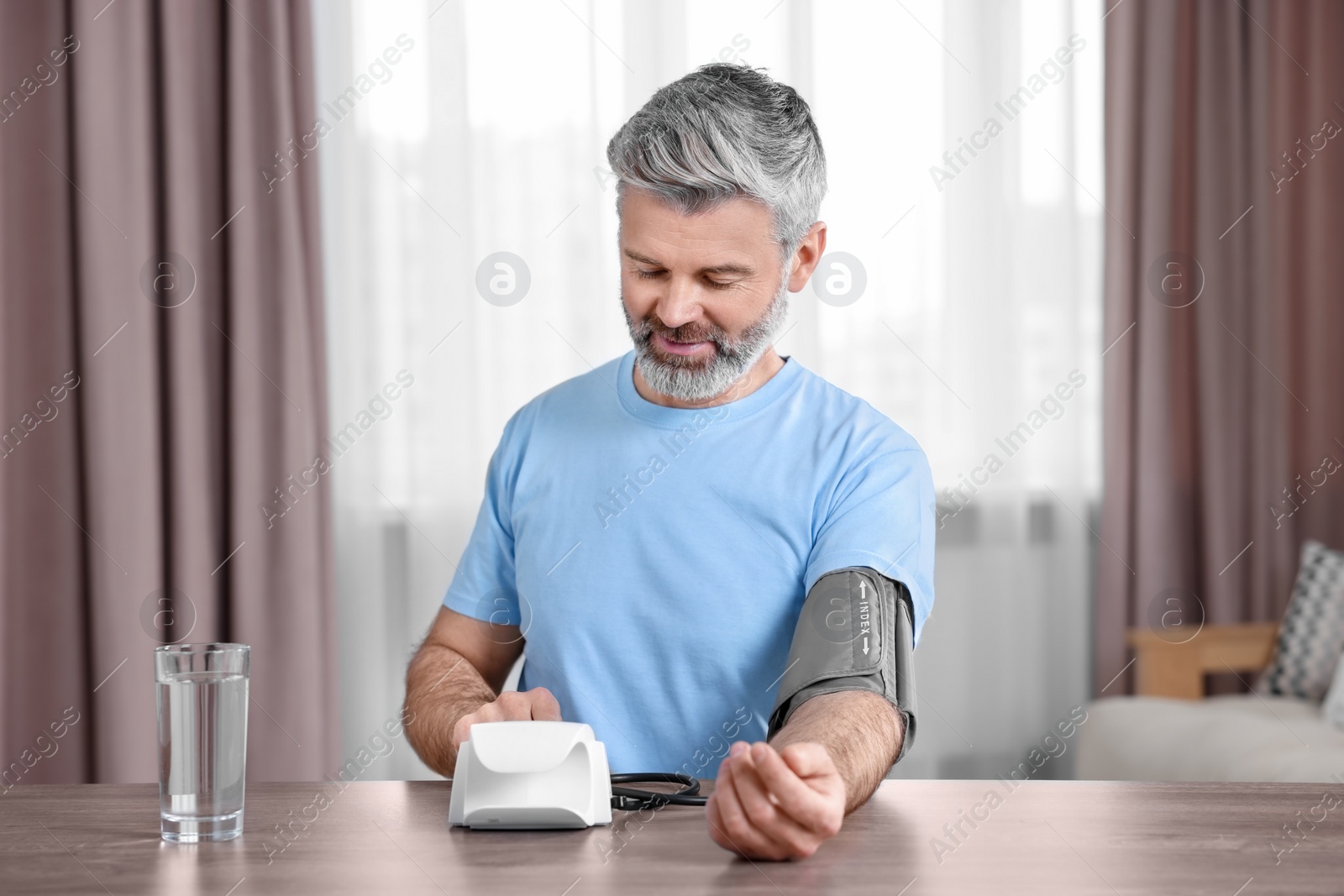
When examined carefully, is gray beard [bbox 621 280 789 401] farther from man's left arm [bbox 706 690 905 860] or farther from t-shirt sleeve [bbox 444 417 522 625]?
man's left arm [bbox 706 690 905 860]

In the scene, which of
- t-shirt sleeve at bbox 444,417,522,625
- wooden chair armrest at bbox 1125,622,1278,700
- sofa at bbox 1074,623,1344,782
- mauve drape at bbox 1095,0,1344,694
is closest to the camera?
t-shirt sleeve at bbox 444,417,522,625

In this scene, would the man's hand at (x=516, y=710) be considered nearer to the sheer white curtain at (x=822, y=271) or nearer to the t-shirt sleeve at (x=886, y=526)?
the t-shirt sleeve at (x=886, y=526)

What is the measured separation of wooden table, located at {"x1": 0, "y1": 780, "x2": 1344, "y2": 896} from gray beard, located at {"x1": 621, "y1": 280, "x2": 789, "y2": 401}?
0.51m

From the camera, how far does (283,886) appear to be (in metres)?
0.77

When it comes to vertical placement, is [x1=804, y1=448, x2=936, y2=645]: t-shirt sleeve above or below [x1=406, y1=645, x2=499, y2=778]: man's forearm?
above

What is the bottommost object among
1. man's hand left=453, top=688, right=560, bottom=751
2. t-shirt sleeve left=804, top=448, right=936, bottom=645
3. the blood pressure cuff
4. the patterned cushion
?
the patterned cushion

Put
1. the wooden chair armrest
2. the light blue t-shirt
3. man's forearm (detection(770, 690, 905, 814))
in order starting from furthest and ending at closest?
1. the wooden chair armrest
2. the light blue t-shirt
3. man's forearm (detection(770, 690, 905, 814))

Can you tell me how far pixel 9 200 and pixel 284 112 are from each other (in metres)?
0.62

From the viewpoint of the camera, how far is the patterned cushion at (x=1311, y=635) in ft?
9.11

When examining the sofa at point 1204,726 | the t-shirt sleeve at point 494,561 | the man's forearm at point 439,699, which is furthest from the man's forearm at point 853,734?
the sofa at point 1204,726

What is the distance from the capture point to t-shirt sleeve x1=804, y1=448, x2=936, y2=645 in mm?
1175

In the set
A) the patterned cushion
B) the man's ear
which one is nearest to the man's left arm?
the man's ear

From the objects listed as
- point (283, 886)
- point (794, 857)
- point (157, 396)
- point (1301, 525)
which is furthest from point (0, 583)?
point (1301, 525)

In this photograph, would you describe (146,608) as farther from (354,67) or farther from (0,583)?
(354,67)
